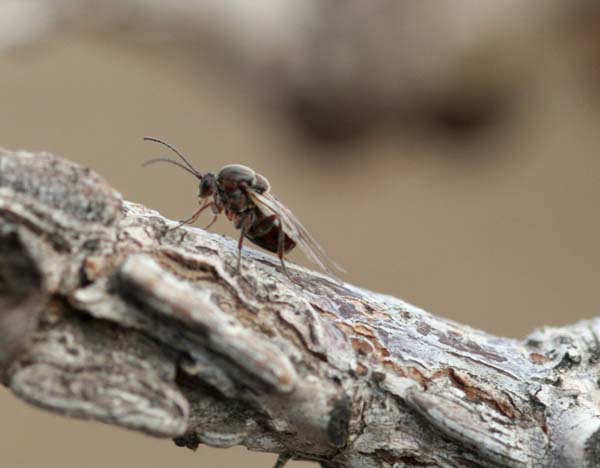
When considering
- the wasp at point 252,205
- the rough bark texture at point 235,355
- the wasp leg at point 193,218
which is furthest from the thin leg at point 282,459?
the wasp at point 252,205

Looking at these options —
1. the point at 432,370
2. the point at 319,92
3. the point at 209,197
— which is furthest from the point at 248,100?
the point at 432,370

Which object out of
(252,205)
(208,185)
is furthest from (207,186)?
(252,205)

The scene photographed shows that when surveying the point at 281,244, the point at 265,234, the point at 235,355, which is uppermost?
the point at 265,234

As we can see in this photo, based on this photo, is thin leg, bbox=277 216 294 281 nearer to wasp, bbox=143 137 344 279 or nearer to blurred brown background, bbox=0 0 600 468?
wasp, bbox=143 137 344 279

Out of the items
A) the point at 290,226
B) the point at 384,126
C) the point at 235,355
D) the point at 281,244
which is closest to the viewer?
the point at 235,355

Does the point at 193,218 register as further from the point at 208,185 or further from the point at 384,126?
the point at 384,126

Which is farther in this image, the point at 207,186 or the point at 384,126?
the point at 384,126

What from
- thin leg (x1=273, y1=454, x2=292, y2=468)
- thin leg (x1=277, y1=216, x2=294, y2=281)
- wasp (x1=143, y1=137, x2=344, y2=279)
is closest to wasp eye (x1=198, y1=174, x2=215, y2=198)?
wasp (x1=143, y1=137, x2=344, y2=279)
